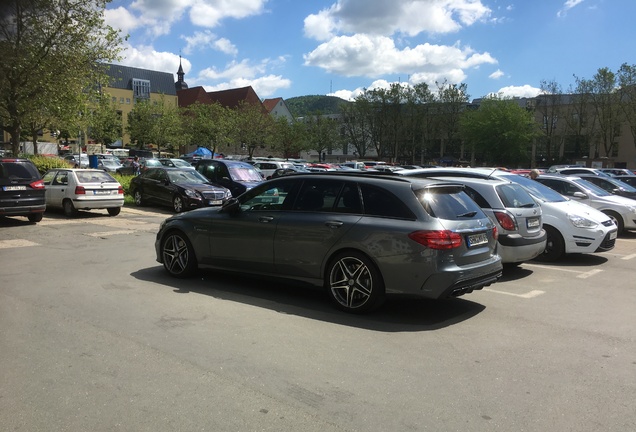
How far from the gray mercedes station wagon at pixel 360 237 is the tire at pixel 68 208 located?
989 cm

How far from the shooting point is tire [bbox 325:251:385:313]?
5715 mm

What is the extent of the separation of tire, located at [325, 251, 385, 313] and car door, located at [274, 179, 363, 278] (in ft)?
0.62

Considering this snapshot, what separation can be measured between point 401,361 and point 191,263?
13.1ft

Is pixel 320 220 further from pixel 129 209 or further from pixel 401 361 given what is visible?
pixel 129 209

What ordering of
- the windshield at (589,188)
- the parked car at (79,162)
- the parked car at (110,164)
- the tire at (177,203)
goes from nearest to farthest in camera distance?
the windshield at (589,188), the tire at (177,203), the parked car at (79,162), the parked car at (110,164)

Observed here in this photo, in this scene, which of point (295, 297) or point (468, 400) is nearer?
point (468, 400)

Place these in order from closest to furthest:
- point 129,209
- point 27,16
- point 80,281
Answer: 1. point 80,281
2. point 27,16
3. point 129,209

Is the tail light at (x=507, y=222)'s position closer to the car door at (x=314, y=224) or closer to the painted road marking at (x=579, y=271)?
the painted road marking at (x=579, y=271)

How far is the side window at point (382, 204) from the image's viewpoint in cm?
572

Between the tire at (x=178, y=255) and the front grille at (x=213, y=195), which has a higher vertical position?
the front grille at (x=213, y=195)

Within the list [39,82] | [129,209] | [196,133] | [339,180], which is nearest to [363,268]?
[339,180]

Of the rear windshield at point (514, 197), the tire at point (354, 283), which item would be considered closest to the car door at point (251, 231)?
the tire at point (354, 283)

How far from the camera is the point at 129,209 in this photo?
18.0 m

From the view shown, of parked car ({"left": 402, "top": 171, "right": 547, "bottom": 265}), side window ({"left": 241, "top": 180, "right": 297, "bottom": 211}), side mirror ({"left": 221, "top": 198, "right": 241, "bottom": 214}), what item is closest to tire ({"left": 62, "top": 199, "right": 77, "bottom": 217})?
side mirror ({"left": 221, "top": 198, "right": 241, "bottom": 214})
